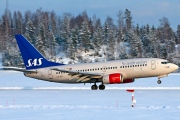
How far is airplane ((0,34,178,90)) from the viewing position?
43.7 meters

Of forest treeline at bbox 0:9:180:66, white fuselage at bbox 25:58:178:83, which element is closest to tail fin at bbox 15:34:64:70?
white fuselage at bbox 25:58:178:83

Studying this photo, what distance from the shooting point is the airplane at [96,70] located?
143 feet

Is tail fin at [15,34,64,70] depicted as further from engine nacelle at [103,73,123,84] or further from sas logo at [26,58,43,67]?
engine nacelle at [103,73,123,84]

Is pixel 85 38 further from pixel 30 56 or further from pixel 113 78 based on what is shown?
pixel 113 78

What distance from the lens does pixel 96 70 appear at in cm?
4491

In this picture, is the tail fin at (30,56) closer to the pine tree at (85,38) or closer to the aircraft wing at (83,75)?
the aircraft wing at (83,75)

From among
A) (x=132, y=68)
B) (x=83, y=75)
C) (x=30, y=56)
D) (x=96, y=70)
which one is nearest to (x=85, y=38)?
(x=30, y=56)

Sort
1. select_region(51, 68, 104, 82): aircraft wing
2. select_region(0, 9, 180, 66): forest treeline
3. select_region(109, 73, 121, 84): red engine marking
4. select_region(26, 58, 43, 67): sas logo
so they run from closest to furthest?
1. select_region(109, 73, 121, 84): red engine marking
2. select_region(51, 68, 104, 82): aircraft wing
3. select_region(26, 58, 43, 67): sas logo
4. select_region(0, 9, 180, 66): forest treeline

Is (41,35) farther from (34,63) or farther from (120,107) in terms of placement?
(120,107)

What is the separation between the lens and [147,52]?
432 ft

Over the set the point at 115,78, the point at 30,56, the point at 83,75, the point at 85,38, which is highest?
the point at 85,38

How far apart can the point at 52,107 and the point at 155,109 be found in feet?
18.1

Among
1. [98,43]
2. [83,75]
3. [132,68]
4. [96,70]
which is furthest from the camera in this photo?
[98,43]

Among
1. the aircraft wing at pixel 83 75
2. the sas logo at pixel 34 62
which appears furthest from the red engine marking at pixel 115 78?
the sas logo at pixel 34 62
